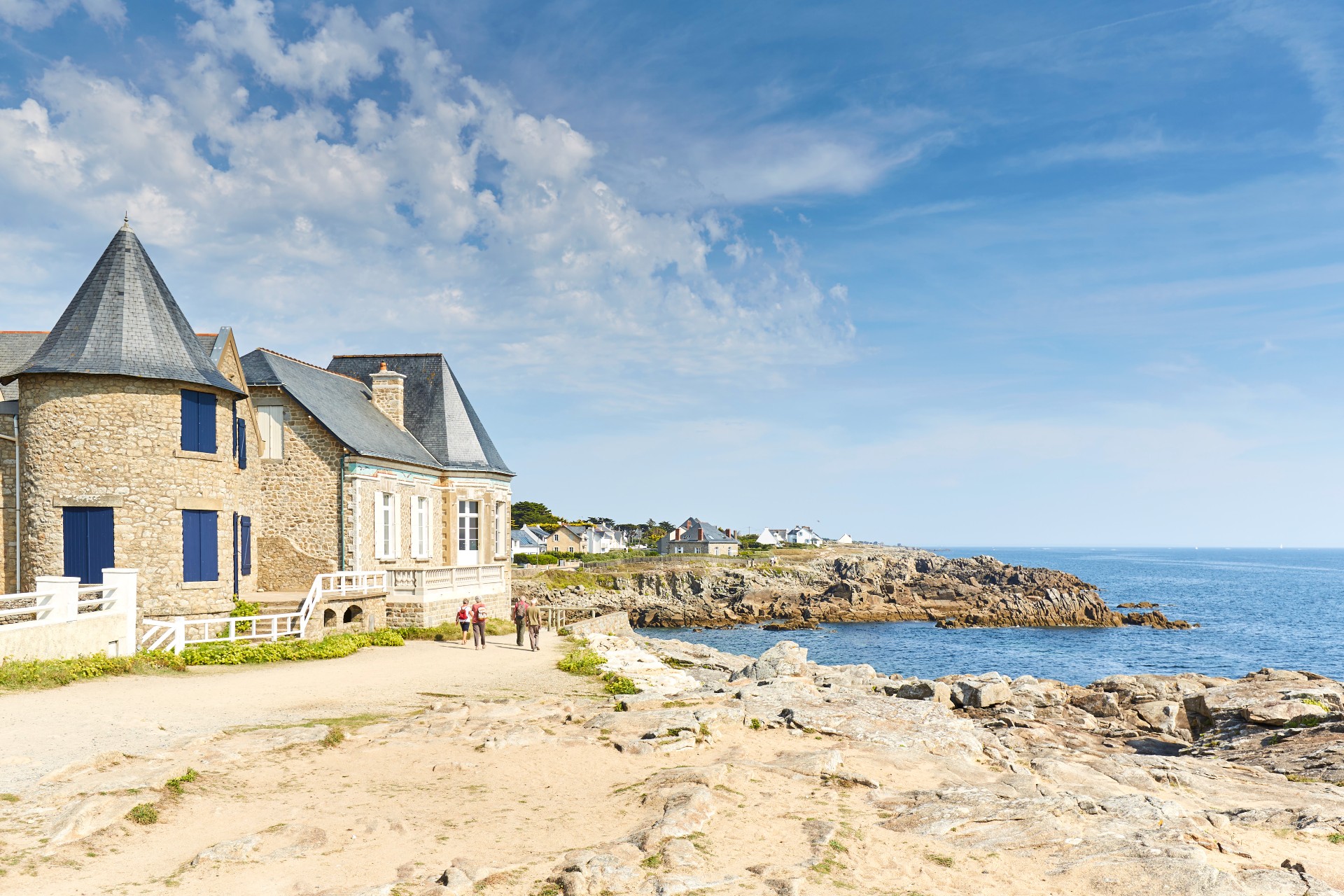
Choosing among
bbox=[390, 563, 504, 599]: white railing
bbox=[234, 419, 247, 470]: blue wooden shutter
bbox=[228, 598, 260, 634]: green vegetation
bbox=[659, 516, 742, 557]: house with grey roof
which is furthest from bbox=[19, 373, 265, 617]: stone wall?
bbox=[659, 516, 742, 557]: house with grey roof

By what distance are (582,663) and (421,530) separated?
11873mm

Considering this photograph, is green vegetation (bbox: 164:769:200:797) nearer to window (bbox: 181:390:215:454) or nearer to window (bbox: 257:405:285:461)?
window (bbox: 181:390:215:454)

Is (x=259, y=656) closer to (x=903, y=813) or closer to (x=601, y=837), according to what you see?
(x=601, y=837)

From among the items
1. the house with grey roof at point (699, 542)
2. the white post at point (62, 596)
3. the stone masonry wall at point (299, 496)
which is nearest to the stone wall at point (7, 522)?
the white post at point (62, 596)

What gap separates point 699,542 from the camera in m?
104

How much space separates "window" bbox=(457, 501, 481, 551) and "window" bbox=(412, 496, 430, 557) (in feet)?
5.13

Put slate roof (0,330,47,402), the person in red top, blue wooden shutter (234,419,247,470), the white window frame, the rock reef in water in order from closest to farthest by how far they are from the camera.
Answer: slate roof (0,330,47,402)
the person in red top
blue wooden shutter (234,419,247,470)
the white window frame
the rock reef in water

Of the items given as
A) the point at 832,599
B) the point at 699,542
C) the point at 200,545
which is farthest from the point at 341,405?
the point at 699,542

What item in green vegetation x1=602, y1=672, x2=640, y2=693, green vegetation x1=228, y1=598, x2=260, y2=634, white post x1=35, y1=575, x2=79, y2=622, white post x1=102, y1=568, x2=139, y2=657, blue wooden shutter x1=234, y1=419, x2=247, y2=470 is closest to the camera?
white post x1=35, y1=575, x2=79, y2=622

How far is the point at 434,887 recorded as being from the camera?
752 cm

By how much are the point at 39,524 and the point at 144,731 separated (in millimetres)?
11292

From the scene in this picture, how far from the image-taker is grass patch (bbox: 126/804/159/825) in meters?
8.83

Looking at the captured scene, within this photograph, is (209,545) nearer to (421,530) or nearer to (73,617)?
(73,617)

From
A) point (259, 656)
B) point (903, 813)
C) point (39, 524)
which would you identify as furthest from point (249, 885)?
point (39, 524)
